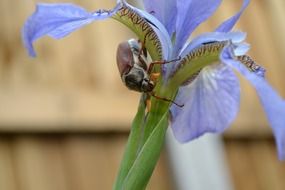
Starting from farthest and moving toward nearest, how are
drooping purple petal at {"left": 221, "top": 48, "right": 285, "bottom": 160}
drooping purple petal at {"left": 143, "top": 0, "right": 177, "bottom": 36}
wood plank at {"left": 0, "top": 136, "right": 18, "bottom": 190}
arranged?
wood plank at {"left": 0, "top": 136, "right": 18, "bottom": 190}
drooping purple petal at {"left": 143, "top": 0, "right": 177, "bottom": 36}
drooping purple petal at {"left": 221, "top": 48, "right": 285, "bottom": 160}

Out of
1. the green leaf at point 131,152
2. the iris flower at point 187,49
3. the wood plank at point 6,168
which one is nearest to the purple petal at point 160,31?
the iris flower at point 187,49

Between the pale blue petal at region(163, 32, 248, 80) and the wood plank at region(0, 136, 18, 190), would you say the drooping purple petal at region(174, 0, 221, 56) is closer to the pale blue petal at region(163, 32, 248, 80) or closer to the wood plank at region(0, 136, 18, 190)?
the pale blue petal at region(163, 32, 248, 80)

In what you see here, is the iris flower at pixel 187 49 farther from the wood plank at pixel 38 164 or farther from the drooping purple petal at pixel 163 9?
the wood plank at pixel 38 164

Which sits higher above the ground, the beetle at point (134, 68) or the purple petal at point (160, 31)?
the purple petal at point (160, 31)

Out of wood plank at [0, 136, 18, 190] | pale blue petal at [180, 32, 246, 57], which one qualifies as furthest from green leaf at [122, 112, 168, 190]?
wood plank at [0, 136, 18, 190]

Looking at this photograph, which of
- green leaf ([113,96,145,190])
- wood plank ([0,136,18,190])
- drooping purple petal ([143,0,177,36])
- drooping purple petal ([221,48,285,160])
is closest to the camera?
drooping purple petal ([221,48,285,160])

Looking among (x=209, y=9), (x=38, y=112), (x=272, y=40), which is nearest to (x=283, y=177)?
(x=272, y=40)
